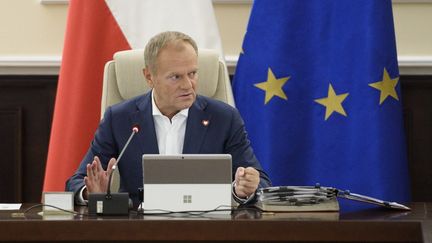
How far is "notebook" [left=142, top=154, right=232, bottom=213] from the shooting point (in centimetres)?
257

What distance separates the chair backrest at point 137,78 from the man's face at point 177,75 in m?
0.21

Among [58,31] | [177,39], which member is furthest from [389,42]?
[58,31]

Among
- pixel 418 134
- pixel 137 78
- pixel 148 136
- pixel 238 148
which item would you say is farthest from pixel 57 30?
pixel 418 134

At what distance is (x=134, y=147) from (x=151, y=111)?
0.49 feet

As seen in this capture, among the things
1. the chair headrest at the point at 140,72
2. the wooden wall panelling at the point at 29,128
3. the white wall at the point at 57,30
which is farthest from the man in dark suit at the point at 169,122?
the wooden wall panelling at the point at 29,128

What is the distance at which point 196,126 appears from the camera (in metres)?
3.24

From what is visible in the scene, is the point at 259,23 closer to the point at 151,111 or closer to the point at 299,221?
the point at 151,111

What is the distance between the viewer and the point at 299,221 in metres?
2.39

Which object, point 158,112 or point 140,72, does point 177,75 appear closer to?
point 158,112

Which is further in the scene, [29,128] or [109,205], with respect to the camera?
[29,128]

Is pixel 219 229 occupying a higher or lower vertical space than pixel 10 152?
lower

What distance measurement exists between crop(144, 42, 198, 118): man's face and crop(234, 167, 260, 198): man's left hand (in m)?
0.42

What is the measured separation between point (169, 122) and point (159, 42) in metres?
0.31

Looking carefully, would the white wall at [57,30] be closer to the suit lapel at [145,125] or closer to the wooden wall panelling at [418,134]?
the wooden wall panelling at [418,134]
